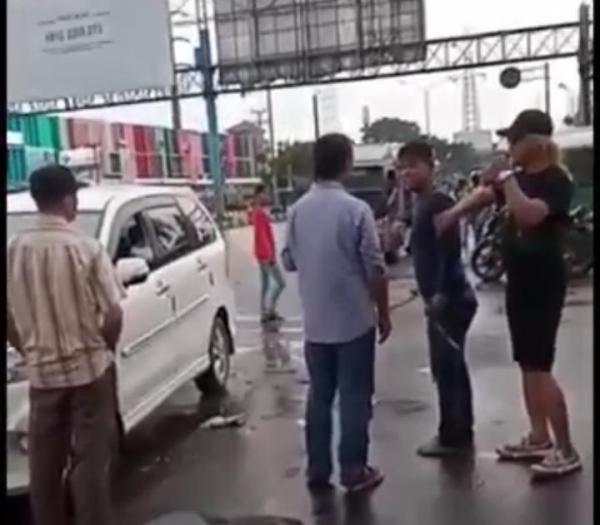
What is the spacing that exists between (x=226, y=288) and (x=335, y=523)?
2364 mm

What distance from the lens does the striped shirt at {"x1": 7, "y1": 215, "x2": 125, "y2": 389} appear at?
2.87m

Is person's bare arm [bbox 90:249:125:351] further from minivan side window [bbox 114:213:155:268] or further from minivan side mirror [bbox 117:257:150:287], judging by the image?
minivan side window [bbox 114:213:155:268]

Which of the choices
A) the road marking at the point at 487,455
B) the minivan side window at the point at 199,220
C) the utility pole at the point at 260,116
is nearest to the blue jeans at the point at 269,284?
the utility pole at the point at 260,116

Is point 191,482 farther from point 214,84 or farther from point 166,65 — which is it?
point 214,84

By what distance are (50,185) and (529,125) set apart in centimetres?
152

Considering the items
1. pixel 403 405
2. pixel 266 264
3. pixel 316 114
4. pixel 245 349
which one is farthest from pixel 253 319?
pixel 316 114

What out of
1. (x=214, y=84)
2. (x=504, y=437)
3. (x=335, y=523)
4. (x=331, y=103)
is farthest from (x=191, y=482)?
(x=214, y=84)

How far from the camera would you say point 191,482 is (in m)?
4.09

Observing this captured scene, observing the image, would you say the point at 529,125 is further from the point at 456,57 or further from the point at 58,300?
the point at 456,57

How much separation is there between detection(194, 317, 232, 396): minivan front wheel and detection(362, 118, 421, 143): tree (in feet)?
4.40

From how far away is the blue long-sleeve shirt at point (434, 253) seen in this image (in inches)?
152

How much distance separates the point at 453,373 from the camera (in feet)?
13.5

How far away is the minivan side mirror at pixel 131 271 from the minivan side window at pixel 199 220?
1.18 m

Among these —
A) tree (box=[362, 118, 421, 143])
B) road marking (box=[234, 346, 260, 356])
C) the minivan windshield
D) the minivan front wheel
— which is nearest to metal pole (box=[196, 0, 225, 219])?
road marking (box=[234, 346, 260, 356])
